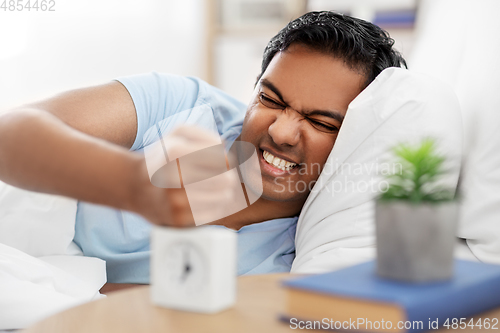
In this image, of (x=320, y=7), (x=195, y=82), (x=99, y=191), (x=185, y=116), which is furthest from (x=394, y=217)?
(x=320, y=7)

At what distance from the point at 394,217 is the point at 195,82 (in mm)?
884

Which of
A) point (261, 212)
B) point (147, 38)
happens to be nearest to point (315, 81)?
point (261, 212)

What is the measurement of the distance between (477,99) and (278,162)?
42cm

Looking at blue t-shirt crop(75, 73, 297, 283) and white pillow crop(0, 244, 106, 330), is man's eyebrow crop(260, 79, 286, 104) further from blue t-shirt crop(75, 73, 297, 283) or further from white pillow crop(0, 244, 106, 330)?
white pillow crop(0, 244, 106, 330)

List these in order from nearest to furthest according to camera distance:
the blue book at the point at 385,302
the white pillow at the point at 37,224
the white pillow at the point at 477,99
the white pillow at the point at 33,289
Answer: the blue book at the point at 385,302 → the white pillow at the point at 33,289 → the white pillow at the point at 477,99 → the white pillow at the point at 37,224

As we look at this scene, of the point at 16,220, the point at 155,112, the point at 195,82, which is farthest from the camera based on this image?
the point at 195,82

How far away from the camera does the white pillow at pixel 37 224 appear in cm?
105

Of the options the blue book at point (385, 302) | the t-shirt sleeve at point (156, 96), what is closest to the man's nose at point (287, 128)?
the t-shirt sleeve at point (156, 96)

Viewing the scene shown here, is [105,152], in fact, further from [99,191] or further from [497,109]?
[497,109]

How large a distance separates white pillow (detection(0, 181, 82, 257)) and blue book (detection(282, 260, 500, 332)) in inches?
26.3

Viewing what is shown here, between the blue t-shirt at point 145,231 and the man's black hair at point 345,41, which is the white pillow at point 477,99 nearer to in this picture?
the man's black hair at point 345,41

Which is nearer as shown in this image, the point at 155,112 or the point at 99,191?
the point at 99,191

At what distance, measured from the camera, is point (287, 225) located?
1187 mm

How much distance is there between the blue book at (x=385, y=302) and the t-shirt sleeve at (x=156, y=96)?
697mm
